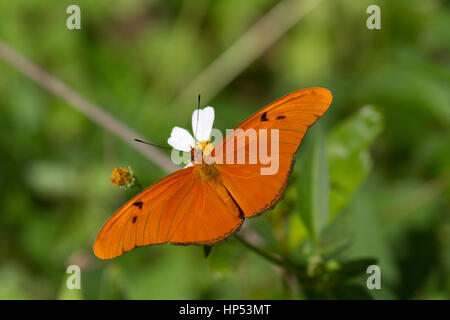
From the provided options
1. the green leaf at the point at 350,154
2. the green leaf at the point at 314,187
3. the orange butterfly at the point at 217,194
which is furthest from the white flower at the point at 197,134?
the green leaf at the point at 350,154

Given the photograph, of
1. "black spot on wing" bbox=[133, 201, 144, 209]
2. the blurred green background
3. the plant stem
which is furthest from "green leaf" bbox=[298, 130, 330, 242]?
"black spot on wing" bbox=[133, 201, 144, 209]

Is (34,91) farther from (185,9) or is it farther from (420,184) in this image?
(420,184)

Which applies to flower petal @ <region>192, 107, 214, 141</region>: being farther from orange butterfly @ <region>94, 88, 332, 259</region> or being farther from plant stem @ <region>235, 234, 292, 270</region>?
plant stem @ <region>235, 234, 292, 270</region>

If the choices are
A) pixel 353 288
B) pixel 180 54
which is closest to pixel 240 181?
pixel 353 288

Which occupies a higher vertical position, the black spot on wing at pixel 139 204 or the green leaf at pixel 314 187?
the green leaf at pixel 314 187

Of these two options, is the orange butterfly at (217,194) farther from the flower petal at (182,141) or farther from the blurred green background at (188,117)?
the blurred green background at (188,117)
